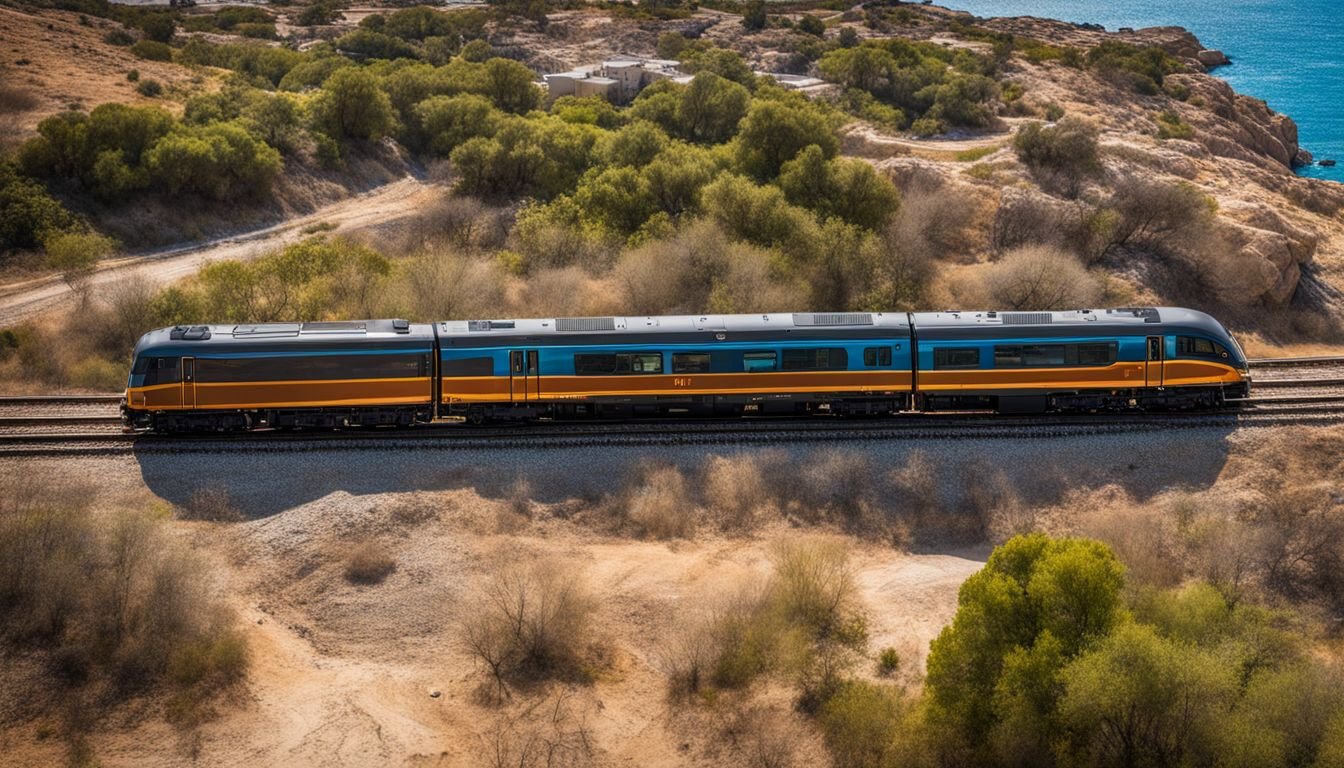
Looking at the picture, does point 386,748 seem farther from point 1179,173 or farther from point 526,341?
point 1179,173

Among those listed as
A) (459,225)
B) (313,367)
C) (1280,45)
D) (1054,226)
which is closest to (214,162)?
(459,225)

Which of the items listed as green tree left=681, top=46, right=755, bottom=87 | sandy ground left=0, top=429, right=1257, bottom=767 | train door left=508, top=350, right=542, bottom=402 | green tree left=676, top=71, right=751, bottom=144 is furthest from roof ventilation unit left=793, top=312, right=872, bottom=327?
green tree left=681, top=46, right=755, bottom=87

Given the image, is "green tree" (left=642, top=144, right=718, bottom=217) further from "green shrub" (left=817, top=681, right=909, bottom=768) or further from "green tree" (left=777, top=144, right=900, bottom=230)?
"green shrub" (left=817, top=681, right=909, bottom=768)

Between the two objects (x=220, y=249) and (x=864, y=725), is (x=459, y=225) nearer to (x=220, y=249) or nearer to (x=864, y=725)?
(x=220, y=249)

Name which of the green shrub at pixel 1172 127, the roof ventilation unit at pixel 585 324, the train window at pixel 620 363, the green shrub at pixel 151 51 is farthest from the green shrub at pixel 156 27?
the green shrub at pixel 1172 127

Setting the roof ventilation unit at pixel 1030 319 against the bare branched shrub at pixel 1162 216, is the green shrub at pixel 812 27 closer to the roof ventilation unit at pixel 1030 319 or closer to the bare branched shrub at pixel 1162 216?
the bare branched shrub at pixel 1162 216

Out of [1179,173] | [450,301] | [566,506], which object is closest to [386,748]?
[566,506]
